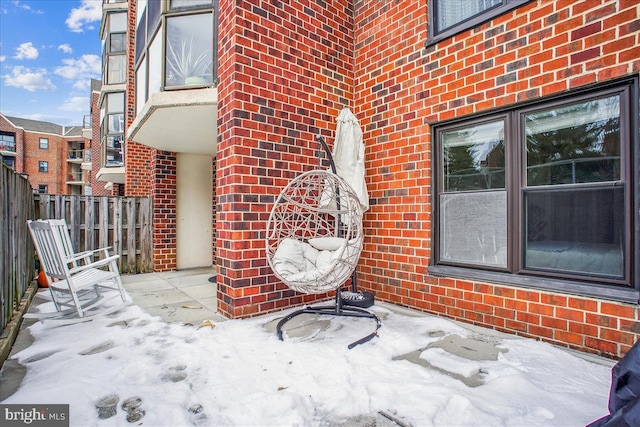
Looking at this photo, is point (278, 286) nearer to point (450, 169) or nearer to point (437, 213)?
point (437, 213)

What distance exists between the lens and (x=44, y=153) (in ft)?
94.8

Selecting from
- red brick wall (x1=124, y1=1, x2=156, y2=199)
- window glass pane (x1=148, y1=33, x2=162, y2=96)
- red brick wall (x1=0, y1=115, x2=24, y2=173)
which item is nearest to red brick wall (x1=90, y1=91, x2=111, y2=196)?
red brick wall (x1=124, y1=1, x2=156, y2=199)

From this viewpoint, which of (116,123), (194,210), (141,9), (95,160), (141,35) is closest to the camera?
Result: (141,35)

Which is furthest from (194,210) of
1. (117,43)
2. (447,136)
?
(117,43)

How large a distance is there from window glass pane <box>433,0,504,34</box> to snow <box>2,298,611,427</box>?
8.86ft

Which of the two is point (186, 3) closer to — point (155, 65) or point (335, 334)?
point (155, 65)

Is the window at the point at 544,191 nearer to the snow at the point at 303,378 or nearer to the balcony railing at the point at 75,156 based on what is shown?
the snow at the point at 303,378

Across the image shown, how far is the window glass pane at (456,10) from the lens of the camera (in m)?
2.76

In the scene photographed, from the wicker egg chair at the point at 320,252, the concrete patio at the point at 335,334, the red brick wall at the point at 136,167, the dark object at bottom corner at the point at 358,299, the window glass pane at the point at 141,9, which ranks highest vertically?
the window glass pane at the point at 141,9

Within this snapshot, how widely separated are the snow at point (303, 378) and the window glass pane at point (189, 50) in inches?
113

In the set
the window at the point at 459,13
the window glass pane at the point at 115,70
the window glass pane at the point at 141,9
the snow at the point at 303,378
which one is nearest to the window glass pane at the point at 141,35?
the window glass pane at the point at 141,9

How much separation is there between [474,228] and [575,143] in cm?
95

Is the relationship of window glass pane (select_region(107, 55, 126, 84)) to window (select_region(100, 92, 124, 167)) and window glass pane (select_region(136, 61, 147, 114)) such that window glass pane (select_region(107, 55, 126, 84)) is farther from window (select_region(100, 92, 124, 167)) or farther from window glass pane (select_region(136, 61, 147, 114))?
window glass pane (select_region(136, 61, 147, 114))

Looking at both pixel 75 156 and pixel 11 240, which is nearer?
pixel 11 240
